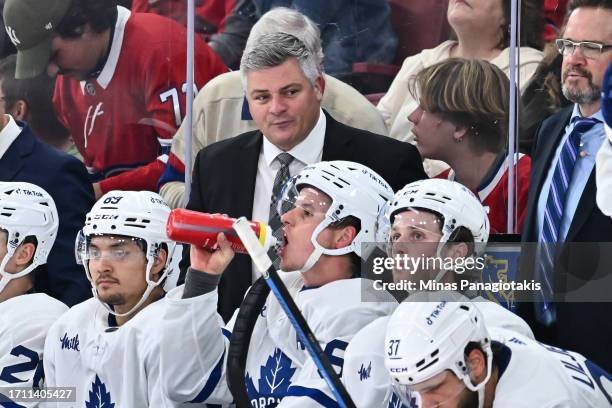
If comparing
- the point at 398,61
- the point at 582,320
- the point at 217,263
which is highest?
the point at 398,61

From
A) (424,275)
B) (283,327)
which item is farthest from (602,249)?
(283,327)

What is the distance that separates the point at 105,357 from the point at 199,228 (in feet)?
2.66

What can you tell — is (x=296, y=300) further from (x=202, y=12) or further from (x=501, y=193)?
(x=202, y=12)

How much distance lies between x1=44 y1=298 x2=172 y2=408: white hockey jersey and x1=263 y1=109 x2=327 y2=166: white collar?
0.56 meters

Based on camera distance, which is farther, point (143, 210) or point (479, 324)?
point (143, 210)

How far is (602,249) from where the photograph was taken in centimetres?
366

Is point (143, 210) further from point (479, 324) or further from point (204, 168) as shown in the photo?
point (479, 324)

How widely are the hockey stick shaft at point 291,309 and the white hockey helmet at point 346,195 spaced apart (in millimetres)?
670

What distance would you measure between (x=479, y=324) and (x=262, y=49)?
54.7 inches

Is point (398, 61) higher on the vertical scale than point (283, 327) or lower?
higher

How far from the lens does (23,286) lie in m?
4.52

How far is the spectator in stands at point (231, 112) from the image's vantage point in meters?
4.49

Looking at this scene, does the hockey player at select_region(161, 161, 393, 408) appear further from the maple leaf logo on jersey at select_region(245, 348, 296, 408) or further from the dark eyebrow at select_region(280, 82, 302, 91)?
the dark eyebrow at select_region(280, 82, 302, 91)

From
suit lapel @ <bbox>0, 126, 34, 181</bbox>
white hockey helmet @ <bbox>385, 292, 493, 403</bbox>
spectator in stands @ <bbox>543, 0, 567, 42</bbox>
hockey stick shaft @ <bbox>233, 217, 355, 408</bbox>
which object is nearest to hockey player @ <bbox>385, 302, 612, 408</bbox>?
white hockey helmet @ <bbox>385, 292, 493, 403</bbox>
